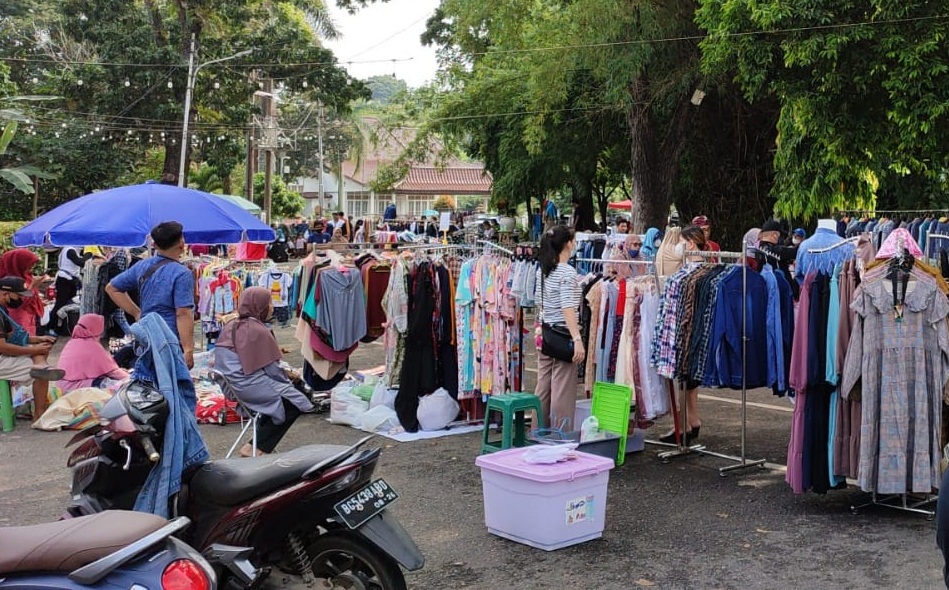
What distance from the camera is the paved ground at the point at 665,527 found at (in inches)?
211

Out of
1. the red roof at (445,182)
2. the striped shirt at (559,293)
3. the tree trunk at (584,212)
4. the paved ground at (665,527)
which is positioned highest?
the red roof at (445,182)

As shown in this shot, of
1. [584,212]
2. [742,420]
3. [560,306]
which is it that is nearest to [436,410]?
[560,306]

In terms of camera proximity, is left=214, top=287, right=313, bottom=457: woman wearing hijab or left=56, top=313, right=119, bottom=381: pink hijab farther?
left=56, top=313, right=119, bottom=381: pink hijab

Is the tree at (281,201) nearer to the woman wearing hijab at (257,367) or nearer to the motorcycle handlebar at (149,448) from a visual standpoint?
the woman wearing hijab at (257,367)

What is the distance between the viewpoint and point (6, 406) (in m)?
9.42

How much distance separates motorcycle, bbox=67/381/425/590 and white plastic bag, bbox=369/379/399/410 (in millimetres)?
4769

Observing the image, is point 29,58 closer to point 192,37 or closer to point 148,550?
point 192,37

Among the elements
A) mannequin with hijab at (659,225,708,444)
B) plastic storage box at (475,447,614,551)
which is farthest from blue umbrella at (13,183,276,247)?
plastic storage box at (475,447,614,551)

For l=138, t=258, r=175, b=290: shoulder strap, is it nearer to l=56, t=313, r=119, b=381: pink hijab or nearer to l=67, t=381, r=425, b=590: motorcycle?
l=56, t=313, r=119, b=381: pink hijab

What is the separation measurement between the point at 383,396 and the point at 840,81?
8197mm

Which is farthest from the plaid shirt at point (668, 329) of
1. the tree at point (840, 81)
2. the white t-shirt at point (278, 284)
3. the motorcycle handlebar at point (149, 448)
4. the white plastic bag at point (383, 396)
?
the tree at point (840, 81)

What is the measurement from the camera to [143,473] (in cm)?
459

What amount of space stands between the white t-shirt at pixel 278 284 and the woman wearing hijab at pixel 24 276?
264 centimetres

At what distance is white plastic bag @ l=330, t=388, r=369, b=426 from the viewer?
30.8 ft
